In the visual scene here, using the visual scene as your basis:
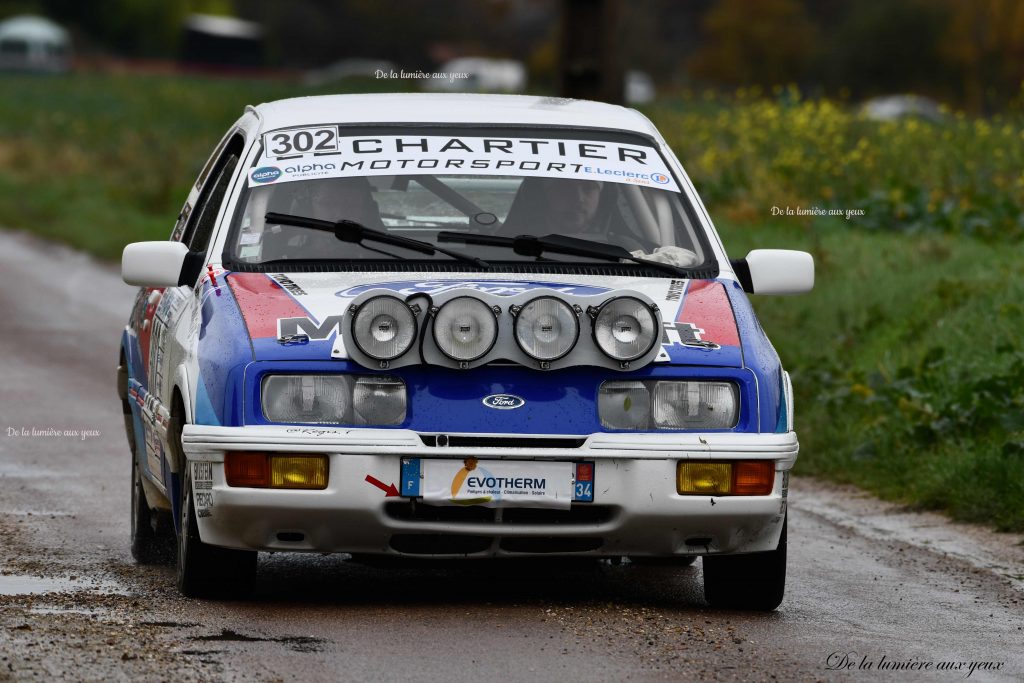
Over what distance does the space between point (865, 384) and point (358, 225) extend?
Answer: 5.15 meters

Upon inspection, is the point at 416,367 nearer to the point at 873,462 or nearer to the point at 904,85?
the point at 873,462

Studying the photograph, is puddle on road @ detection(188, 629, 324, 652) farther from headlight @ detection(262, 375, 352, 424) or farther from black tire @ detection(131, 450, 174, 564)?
black tire @ detection(131, 450, 174, 564)

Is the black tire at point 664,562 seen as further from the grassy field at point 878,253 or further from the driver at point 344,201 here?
the grassy field at point 878,253

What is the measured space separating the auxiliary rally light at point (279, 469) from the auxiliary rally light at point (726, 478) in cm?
107

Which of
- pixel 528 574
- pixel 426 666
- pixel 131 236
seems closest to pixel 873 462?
pixel 528 574

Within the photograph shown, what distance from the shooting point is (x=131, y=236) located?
24.1 metres

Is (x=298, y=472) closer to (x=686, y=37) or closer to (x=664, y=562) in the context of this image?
(x=664, y=562)

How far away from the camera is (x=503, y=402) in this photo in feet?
20.8

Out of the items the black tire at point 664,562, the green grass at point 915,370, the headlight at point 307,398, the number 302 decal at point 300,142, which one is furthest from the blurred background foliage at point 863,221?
the headlight at point 307,398

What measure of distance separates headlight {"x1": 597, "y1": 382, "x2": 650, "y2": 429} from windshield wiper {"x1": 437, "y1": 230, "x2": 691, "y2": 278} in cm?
85

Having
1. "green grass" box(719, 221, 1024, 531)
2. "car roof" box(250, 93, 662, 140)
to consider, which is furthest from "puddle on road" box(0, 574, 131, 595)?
"green grass" box(719, 221, 1024, 531)

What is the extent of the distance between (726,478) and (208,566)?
64.2 inches

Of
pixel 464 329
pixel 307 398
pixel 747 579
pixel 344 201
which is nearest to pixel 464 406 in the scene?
pixel 464 329

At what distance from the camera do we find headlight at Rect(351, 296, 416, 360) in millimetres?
6309
